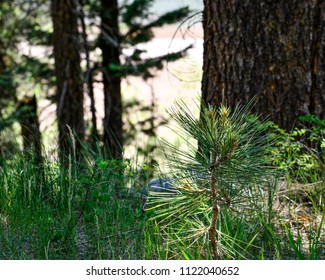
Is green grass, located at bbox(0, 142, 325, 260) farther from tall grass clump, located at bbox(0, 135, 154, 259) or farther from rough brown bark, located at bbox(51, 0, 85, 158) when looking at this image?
rough brown bark, located at bbox(51, 0, 85, 158)

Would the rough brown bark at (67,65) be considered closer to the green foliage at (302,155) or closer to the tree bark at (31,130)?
the tree bark at (31,130)

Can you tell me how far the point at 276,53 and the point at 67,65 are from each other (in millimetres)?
4792

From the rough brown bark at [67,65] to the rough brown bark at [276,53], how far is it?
4.31 m

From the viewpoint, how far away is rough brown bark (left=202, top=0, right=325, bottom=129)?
212 inches

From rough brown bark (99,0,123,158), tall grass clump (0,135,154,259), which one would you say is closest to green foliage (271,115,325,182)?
tall grass clump (0,135,154,259)

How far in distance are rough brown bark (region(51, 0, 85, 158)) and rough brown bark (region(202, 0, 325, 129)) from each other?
4.31 m

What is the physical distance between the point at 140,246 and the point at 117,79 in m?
6.80

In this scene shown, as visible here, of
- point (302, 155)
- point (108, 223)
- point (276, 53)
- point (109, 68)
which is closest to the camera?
point (108, 223)

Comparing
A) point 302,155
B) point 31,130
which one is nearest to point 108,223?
point 302,155

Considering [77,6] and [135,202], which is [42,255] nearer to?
[135,202]

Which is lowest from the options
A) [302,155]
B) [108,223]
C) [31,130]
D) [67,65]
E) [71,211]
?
[108,223]

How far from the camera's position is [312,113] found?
17.9 feet

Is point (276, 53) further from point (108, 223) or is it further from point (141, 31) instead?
point (141, 31)

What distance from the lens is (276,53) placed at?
213 inches
